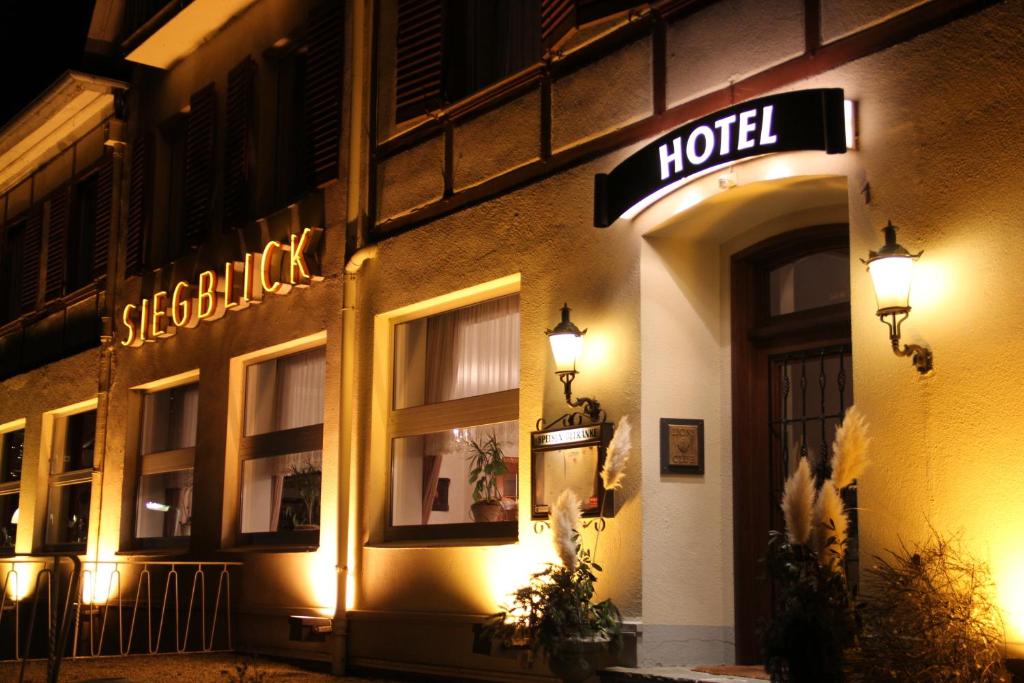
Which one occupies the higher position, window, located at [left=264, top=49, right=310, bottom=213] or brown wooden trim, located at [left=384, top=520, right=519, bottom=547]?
window, located at [left=264, top=49, right=310, bottom=213]

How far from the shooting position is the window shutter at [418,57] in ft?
35.9

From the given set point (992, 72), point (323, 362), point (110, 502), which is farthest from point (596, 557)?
point (110, 502)

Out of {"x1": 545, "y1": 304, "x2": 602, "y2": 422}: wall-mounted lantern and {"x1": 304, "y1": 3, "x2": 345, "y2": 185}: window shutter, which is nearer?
{"x1": 545, "y1": 304, "x2": 602, "y2": 422}: wall-mounted lantern

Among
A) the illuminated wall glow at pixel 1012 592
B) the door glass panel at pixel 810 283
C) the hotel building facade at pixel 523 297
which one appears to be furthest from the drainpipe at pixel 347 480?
the illuminated wall glow at pixel 1012 592

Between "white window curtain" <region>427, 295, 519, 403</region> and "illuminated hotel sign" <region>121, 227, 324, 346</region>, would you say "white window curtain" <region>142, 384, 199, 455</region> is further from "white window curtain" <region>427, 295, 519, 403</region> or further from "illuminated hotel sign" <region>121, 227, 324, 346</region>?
"white window curtain" <region>427, 295, 519, 403</region>

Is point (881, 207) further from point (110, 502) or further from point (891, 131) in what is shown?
point (110, 502)

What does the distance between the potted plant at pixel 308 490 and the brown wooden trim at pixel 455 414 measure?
1.49 m

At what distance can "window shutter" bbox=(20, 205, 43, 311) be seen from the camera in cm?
1941

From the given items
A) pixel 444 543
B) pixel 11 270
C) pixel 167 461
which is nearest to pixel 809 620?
pixel 444 543

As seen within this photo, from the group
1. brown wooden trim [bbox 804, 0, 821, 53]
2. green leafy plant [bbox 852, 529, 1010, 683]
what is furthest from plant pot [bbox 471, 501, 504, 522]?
brown wooden trim [bbox 804, 0, 821, 53]

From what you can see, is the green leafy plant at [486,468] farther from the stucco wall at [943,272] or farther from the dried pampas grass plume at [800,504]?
Answer: the dried pampas grass plume at [800,504]

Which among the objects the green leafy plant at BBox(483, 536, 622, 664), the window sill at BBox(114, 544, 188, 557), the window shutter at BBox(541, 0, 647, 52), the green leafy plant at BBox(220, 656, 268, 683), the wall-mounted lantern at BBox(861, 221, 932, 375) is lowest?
the green leafy plant at BBox(220, 656, 268, 683)

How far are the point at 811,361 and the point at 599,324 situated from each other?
1491 millimetres

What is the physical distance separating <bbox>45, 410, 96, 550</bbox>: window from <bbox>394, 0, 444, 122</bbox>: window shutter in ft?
27.3
